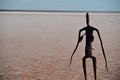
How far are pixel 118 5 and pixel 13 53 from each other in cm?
97

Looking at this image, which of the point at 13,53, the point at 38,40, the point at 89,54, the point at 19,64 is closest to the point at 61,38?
the point at 38,40

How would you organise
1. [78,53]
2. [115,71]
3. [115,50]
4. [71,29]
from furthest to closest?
[71,29], [115,50], [78,53], [115,71]

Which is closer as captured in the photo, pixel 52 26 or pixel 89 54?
pixel 89 54

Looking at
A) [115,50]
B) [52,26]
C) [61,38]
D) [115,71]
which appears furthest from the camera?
[52,26]

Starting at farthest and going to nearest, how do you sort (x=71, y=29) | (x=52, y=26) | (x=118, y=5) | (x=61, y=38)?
(x=52, y=26), (x=71, y=29), (x=61, y=38), (x=118, y=5)

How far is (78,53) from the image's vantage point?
7.31 feet

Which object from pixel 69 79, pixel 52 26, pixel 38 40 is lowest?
pixel 69 79

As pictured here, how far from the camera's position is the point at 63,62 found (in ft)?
7.68

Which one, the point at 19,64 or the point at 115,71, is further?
the point at 19,64

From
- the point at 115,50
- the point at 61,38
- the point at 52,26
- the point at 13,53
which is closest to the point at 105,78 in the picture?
the point at 115,50

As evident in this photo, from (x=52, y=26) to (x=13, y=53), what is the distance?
1866 millimetres

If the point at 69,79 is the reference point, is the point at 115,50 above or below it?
above

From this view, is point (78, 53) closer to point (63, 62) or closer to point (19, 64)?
point (63, 62)

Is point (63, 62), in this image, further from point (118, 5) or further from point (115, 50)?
point (118, 5)
